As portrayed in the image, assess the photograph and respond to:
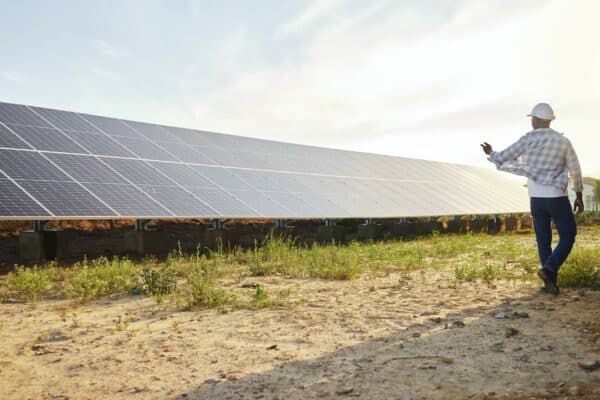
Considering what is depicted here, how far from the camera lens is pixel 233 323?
5.23 meters

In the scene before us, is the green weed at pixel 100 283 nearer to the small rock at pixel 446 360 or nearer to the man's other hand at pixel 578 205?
the small rock at pixel 446 360

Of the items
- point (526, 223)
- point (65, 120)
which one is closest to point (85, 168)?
point (65, 120)

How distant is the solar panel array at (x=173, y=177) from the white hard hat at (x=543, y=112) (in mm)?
6725

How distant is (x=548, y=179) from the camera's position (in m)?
5.89

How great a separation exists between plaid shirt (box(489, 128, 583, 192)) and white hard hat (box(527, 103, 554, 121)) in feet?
0.47

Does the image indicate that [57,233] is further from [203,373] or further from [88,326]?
[203,373]

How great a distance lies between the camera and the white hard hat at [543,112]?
611 cm

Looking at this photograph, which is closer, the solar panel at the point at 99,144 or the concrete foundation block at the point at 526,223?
the solar panel at the point at 99,144

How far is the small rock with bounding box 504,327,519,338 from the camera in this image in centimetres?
443

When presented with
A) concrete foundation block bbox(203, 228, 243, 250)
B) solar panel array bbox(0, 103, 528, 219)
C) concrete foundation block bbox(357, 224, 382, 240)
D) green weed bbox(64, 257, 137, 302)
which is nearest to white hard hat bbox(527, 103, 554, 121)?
green weed bbox(64, 257, 137, 302)

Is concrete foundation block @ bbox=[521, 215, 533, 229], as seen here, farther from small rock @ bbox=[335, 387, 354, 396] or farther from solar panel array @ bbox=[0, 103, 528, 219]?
small rock @ bbox=[335, 387, 354, 396]

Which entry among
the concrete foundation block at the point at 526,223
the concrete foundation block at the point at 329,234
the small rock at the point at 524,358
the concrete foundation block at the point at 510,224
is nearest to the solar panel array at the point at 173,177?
the concrete foundation block at the point at 329,234

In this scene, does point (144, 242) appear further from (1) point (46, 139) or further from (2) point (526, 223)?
(2) point (526, 223)

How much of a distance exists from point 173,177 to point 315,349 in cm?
888
